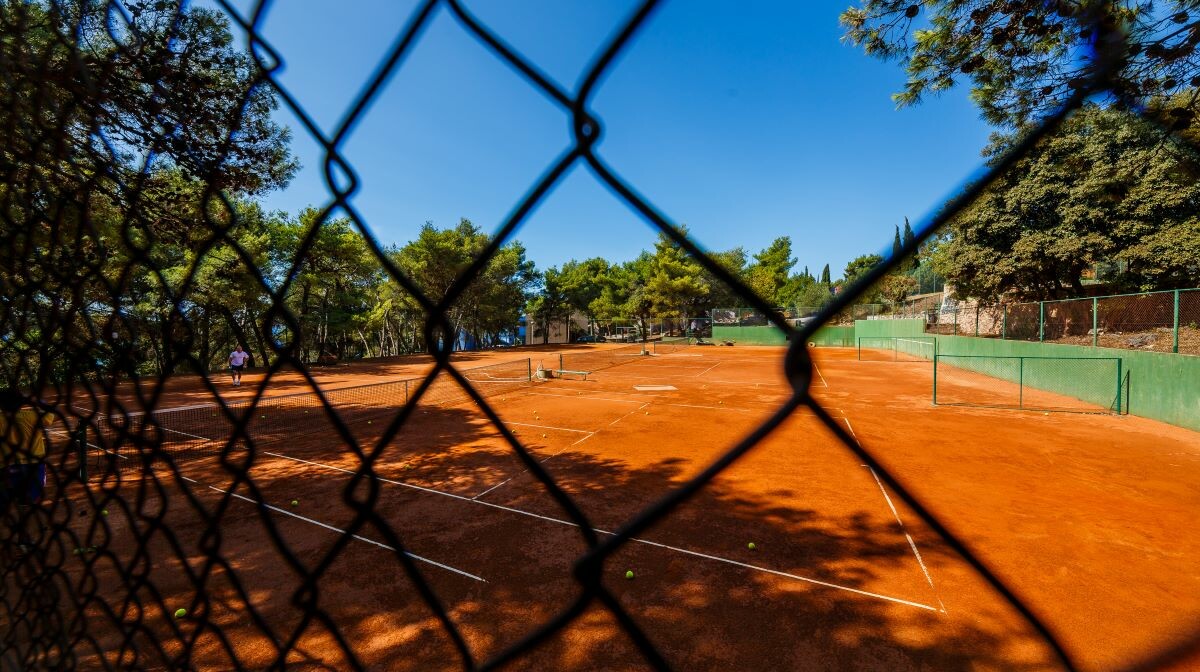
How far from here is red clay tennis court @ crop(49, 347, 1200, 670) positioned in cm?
328

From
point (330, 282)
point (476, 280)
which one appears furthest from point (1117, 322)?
point (330, 282)

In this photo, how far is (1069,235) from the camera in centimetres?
1720

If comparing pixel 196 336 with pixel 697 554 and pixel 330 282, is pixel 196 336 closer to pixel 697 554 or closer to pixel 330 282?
pixel 697 554

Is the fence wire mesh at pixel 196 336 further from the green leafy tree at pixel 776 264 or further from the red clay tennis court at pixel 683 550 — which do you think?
the green leafy tree at pixel 776 264

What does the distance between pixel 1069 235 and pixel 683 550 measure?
21141 mm

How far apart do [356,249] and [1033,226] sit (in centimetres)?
2781

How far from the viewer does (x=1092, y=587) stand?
3938 millimetres

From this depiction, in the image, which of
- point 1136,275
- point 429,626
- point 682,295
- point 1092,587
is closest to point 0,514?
point 429,626

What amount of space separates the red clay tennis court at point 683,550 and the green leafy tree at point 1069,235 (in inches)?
390

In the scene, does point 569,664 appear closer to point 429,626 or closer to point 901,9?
point 429,626

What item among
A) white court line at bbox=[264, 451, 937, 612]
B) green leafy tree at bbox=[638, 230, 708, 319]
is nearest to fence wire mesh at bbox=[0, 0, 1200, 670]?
white court line at bbox=[264, 451, 937, 612]

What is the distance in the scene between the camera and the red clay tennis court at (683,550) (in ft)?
10.7

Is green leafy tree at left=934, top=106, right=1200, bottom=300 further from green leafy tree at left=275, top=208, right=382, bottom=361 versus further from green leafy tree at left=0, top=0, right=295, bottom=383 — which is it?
green leafy tree at left=275, top=208, right=382, bottom=361

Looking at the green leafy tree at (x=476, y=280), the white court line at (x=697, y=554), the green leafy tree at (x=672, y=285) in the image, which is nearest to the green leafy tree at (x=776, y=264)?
the green leafy tree at (x=672, y=285)
